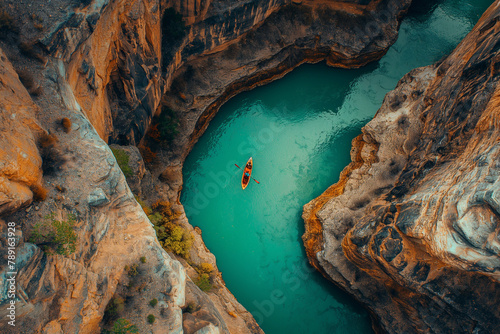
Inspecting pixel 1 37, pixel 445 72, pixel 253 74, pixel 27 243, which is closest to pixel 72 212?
pixel 27 243

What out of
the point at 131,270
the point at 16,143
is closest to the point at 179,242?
the point at 131,270

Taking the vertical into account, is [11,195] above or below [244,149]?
below

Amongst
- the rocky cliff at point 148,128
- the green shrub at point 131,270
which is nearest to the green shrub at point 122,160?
the rocky cliff at point 148,128

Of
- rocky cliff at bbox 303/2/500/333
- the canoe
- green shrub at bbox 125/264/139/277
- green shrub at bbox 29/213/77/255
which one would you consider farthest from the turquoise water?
green shrub at bbox 29/213/77/255

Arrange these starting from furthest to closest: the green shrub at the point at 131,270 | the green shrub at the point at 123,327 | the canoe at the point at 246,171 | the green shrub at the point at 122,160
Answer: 1. the canoe at the point at 246,171
2. the green shrub at the point at 122,160
3. the green shrub at the point at 131,270
4. the green shrub at the point at 123,327

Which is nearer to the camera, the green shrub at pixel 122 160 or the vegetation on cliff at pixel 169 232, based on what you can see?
the green shrub at pixel 122 160

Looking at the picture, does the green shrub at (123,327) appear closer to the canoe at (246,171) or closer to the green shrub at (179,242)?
the green shrub at (179,242)

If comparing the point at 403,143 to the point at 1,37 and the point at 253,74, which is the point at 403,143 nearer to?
the point at 253,74
